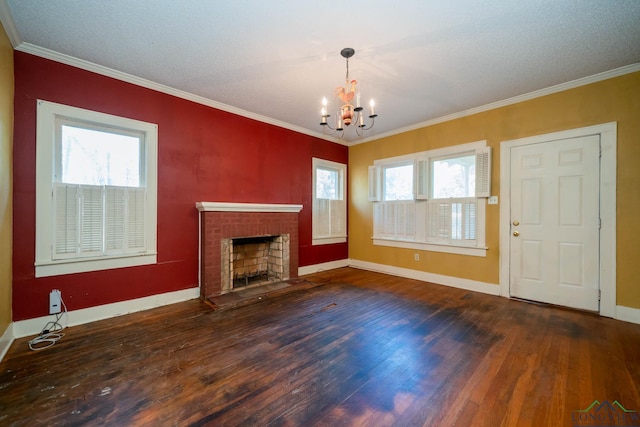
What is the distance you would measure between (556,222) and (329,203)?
350 cm

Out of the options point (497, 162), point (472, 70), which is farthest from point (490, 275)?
point (472, 70)

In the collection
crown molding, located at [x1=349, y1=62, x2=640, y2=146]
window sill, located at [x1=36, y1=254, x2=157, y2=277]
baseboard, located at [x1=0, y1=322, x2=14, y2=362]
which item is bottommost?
baseboard, located at [x1=0, y1=322, x2=14, y2=362]

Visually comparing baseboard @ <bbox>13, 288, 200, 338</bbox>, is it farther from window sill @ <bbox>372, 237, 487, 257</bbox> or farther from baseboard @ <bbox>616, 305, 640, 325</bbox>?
baseboard @ <bbox>616, 305, 640, 325</bbox>

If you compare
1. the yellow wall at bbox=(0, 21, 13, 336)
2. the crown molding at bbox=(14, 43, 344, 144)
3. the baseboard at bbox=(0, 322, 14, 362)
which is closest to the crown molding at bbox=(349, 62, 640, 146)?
the crown molding at bbox=(14, 43, 344, 144)

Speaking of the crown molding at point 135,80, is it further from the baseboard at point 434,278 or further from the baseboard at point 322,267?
the baseboard at point 434,278

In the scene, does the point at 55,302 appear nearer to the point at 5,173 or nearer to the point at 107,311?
the point at 107,311

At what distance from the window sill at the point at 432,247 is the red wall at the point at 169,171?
4.47 ft

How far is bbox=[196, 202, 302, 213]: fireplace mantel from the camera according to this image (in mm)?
3412

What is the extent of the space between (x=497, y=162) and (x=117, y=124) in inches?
195

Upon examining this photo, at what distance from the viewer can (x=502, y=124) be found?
11.8ft

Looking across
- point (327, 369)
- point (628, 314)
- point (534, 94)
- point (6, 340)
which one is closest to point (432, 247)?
point (628, 314)

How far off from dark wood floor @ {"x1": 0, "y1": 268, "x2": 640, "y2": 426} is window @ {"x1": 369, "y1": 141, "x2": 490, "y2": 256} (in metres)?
1.33

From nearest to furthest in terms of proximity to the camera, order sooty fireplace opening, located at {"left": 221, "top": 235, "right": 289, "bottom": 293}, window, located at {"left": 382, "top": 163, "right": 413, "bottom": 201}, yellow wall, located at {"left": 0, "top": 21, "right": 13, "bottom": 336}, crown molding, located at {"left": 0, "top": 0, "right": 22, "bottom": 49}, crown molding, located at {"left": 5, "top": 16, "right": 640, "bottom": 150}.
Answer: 1. crown molding, located at {"left": 0, "top": 0, "right": 22, "bottom": 49}
2. yellow wall, located at {"left": 0, "top": 21, "right": 13, "bottom": 336}
3. crown molding, located at {"left": 5, "top": 16, "right": 640, "bottom": 150}
4. sooty fireplace opening, located at {"left": 221, "top": 235, "right": 289, "bottom": 293}
5. window, located at {"left": 382, "top": 163, "right": 413, "bottom": 201}

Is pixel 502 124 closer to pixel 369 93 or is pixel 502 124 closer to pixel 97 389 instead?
pixel 369 93
